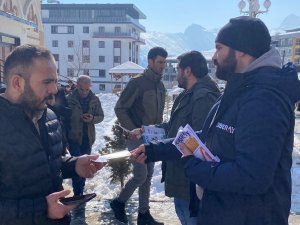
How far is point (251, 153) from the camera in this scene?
2.12 meters

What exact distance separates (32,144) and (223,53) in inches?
51.5

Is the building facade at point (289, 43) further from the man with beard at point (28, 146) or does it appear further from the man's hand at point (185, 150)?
the man with beard at point (28, 146)

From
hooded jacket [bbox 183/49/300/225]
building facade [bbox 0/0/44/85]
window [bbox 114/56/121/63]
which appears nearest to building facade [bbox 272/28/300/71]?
window [bbox 114/56/121/63]

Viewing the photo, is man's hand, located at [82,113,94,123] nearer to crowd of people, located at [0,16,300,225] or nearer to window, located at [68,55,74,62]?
crowd of people, located at [0,16,300,225]

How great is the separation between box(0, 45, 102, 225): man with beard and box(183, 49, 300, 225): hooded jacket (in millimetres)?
857

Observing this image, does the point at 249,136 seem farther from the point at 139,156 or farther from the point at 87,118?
the point at 87,118

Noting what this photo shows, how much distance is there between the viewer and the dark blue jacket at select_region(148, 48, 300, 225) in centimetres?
213

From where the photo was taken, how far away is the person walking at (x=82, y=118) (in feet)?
20.9

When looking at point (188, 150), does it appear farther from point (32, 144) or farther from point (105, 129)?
point (105, 129)

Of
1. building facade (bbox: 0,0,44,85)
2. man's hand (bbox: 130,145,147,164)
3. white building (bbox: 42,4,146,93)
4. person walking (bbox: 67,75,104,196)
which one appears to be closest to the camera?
man's hand (bbox: 130,145,147,164)

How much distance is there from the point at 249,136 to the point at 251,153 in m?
0.09

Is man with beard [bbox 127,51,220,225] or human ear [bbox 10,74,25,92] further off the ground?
human ear [bbox 10,74,25,92]

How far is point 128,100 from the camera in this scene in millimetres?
5172

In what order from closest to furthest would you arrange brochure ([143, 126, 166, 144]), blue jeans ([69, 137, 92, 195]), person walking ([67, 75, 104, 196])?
brochure ([143, 126, 166, 144]) → blue jeans ([69, 137, 92, 195]) → person walking ([67, 75, 104, 196])
